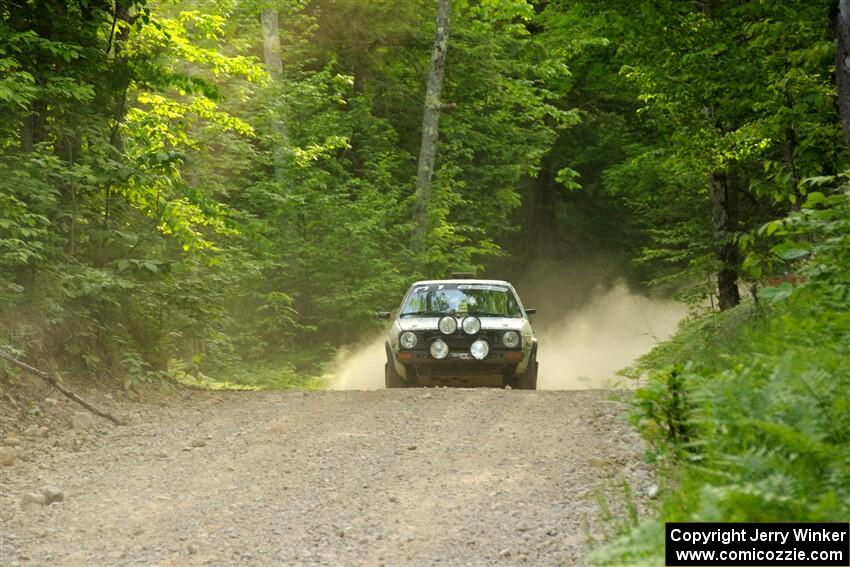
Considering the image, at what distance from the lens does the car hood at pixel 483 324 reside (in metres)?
15.1

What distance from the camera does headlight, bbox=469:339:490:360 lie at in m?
15.0

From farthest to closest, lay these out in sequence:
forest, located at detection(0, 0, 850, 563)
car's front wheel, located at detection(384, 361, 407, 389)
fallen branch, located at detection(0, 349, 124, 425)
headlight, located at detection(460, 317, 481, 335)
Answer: car's front wheel, located at detection(384, 361, 407, 389), headlight, located at detection(460, 317, 481, 335), fallen branch, located at detection(0, 349, 124, 425), forest, located at detection(0, 0, 850, 563)

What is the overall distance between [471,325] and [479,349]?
360 millimetres

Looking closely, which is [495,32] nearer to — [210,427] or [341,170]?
[341,170]

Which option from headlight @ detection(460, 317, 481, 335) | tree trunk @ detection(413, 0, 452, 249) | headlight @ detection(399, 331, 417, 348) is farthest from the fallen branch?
tree trunk @ detection(413, 0, 452, 249)

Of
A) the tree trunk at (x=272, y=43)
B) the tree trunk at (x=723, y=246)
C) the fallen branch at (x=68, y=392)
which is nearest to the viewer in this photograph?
the fallen branch at (x=68, y=392)

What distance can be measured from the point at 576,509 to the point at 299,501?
2009mm

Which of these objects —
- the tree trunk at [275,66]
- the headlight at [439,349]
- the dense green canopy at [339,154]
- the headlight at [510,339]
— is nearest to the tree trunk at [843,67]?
the dense green canopy at [339,154]

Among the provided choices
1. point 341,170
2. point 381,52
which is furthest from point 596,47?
point 341,170

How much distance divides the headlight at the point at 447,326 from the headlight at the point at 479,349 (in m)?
0.36

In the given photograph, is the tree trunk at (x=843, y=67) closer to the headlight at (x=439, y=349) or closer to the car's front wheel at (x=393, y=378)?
the headlight at (x=439, y=349)

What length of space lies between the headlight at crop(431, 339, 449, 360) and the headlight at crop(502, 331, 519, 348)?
33.1 inches

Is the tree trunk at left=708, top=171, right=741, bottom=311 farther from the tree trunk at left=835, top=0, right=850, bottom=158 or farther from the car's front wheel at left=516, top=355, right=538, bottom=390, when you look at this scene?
the tree trunk at left=835, top=0, right=850, bottom=158

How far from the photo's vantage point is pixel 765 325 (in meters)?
10.8
